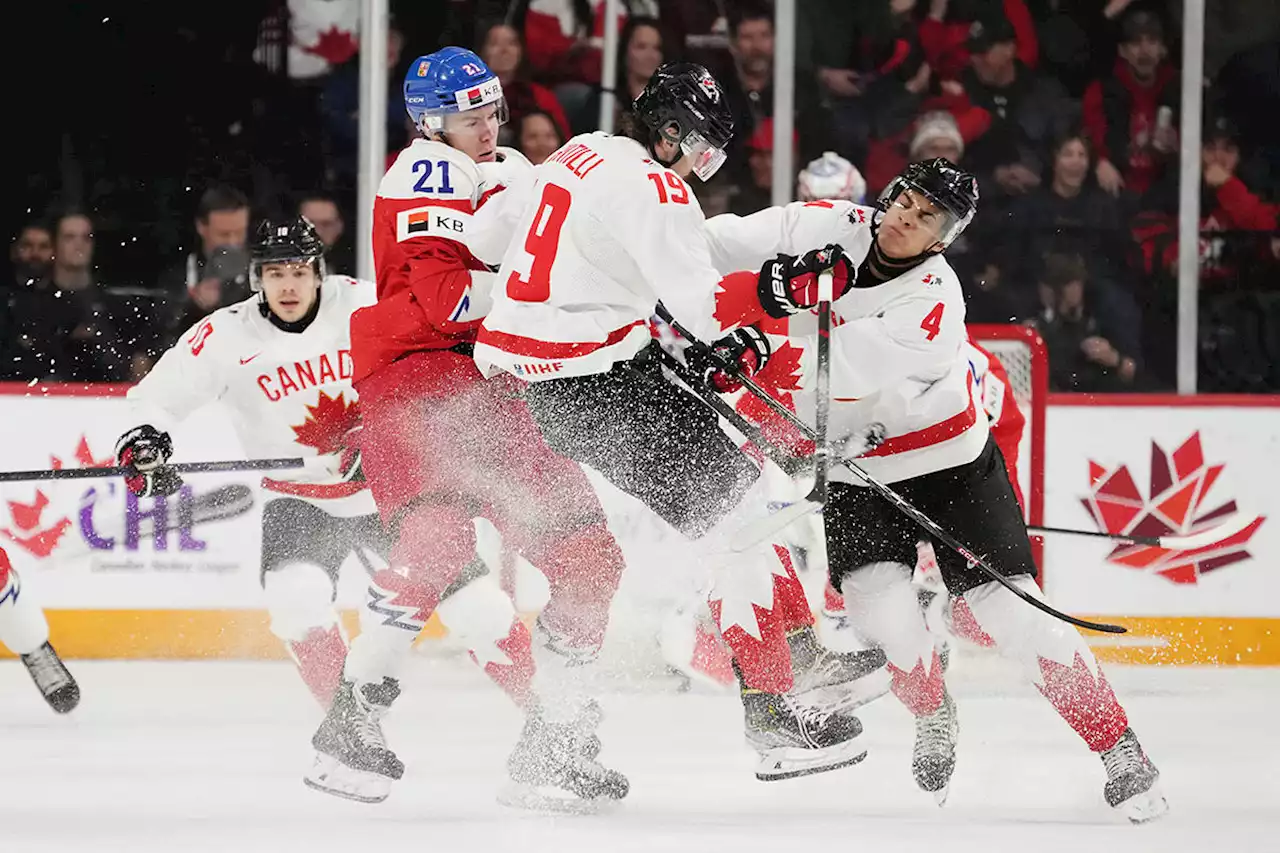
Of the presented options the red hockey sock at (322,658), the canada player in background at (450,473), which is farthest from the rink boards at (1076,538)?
the canada player in background at (450,473)

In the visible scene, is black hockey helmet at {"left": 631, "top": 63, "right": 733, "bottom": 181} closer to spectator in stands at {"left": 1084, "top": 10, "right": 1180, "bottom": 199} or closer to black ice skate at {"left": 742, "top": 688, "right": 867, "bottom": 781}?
black ice skate at {"left": 742, "top": 688, "right": 867, "bottom": 781}

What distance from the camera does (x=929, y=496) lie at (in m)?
3.73

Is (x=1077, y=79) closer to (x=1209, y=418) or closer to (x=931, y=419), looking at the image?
(x=1209, y=418)

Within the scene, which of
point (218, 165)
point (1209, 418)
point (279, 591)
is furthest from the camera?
point (218, 165)

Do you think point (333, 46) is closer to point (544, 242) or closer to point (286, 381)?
point (286, 381)

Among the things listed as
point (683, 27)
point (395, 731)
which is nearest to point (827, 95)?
point (683, 27)

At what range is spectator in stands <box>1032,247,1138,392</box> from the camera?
5707 millimetres

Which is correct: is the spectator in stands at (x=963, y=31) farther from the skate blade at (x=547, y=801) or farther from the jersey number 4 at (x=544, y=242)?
the skate blade at (x=547, y=801)

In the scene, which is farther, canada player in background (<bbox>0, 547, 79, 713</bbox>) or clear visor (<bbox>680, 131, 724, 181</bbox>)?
canada player in background (<bbox>0, 547, 79, 713</bbox>)

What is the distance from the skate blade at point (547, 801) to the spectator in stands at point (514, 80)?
2657mm

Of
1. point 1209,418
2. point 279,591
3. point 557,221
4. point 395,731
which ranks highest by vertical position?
point 557,221

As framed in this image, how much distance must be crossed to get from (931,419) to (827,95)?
244cm

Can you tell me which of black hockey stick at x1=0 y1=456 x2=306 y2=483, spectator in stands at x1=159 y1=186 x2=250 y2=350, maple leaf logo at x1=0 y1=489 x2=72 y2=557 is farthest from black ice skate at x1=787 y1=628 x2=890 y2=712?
spectator in stands at x1=159 y1=186 x2=250 y2=350

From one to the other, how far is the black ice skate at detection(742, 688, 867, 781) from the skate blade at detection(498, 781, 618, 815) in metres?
0.27
